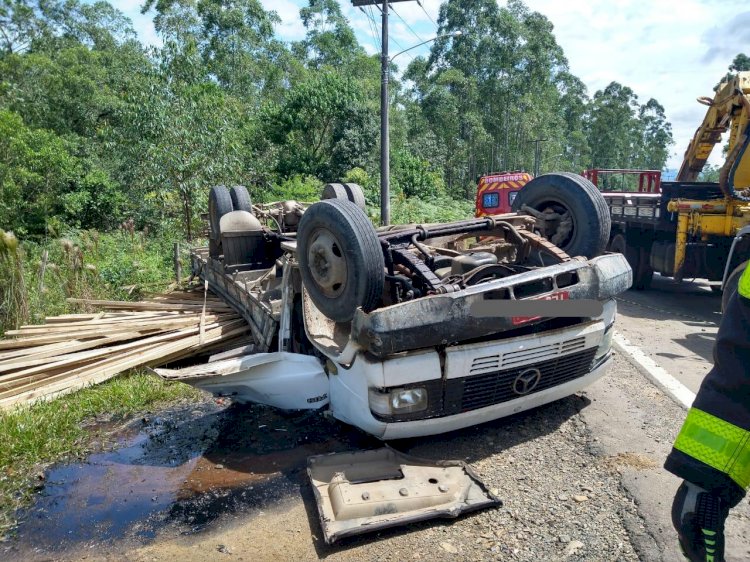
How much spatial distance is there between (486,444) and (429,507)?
0.84 meters

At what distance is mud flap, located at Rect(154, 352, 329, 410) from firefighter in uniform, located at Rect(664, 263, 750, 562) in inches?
96.9

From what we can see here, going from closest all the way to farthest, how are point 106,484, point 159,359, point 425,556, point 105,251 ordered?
point 425,556
point 106,484
point 159,359
point 105,251

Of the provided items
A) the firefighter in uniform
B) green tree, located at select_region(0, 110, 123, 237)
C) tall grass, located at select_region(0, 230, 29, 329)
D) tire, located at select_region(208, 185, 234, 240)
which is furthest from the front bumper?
green tree, located at select_region(0, 110, 123, 237)

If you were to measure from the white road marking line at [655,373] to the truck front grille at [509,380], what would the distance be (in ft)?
3.29

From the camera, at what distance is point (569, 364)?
3574mm

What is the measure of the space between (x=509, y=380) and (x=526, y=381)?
5.4 inches

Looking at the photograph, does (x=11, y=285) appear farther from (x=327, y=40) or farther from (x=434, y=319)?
(x=327, y=40)

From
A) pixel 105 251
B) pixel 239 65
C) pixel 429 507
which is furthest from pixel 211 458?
pixel 239 65

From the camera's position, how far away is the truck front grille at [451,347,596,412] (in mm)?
3232

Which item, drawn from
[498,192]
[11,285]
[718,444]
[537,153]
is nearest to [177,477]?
[718,444]

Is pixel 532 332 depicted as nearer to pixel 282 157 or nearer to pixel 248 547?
pixel 248 547

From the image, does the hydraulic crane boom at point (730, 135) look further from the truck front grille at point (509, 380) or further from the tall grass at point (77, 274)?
the tall grass at point (77, 274)

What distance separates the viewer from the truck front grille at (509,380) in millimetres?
3232

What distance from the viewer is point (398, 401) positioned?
10.4 feet
